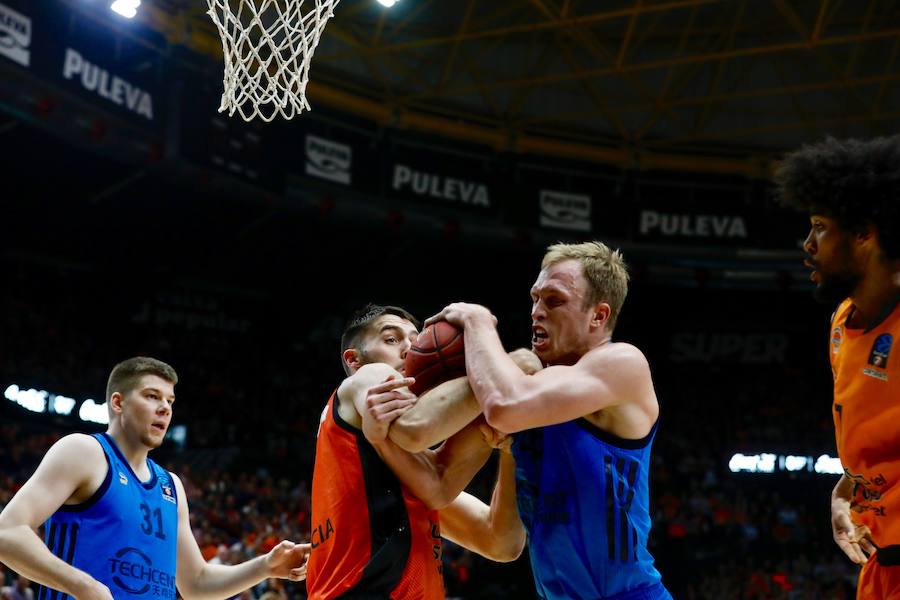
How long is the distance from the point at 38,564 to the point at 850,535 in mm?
3401

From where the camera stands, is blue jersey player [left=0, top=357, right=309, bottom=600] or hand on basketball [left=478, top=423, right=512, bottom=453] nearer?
hand on basketball [left=478, top=423, right=512, bottom=453]

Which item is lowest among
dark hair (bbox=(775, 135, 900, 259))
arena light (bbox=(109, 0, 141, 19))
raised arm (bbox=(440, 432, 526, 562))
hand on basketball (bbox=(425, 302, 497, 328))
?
raised arm (bbox=(440, 432, 526, 562))

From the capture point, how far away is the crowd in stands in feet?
57.0

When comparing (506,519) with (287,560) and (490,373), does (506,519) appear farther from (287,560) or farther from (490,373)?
(287,560)

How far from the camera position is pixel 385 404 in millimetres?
3549

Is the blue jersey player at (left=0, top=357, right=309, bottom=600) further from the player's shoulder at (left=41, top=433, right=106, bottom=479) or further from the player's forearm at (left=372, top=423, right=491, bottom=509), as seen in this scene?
the player's forearm at (left=372, top=423, right=491, bottom=509)

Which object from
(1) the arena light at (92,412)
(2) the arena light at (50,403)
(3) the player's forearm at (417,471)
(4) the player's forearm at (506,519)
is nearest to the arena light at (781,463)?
(1) the arena light at (92,412)

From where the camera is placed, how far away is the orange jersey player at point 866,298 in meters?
3.25

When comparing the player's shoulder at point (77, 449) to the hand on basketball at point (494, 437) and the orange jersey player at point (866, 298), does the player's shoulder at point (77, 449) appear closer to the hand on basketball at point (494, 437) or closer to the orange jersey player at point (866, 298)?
the hand on basketball at point (494, 437)

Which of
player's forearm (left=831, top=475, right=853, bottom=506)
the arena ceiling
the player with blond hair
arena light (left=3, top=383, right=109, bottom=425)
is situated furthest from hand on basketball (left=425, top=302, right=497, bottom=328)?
the arena ceiling

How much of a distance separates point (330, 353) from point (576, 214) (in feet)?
22.0

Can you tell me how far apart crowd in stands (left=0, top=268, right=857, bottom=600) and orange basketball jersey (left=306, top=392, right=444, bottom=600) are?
10.9 metres

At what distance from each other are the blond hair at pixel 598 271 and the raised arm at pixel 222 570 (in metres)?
2.18

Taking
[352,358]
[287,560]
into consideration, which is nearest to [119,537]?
[287,560]
